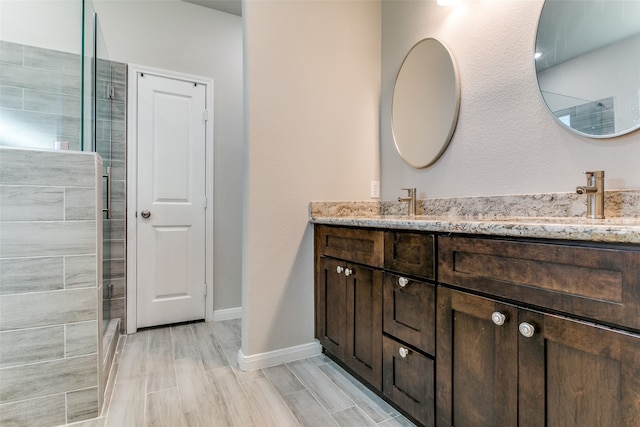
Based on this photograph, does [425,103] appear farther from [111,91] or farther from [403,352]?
[111,91]

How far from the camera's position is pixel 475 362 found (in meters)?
1.02

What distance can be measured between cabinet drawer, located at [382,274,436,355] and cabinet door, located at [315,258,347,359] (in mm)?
367

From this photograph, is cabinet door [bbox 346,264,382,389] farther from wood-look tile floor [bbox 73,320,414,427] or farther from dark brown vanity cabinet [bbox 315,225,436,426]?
wood-look tile floor [bbox 73,320,414,427]

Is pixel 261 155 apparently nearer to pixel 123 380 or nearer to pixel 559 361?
pixel 123 380

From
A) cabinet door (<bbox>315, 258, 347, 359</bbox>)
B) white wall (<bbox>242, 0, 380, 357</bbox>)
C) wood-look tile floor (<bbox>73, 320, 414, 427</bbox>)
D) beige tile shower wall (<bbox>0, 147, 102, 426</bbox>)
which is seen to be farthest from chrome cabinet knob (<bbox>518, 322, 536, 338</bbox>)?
beige tile shower wall (<bbox>0, 147, 102, 426</bbox>)

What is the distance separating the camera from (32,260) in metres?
1.38

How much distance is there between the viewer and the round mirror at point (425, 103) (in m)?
1.76

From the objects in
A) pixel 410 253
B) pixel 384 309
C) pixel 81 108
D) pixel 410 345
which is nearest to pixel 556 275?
pixel 410 253

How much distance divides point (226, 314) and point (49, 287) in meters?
1.53

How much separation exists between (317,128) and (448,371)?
1.52 metres

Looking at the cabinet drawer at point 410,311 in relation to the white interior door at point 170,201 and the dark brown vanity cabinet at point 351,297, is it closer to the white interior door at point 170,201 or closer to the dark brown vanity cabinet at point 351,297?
the dark brown vanity cabinet at point 351,297

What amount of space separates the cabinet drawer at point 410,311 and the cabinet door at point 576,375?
33cm

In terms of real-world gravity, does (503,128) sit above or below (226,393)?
above

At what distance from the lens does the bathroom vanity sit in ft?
2.38
